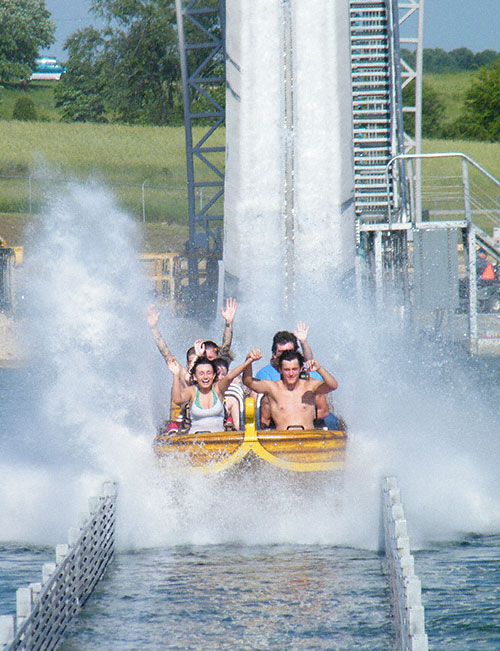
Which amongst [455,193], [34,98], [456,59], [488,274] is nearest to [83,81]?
[34,98]

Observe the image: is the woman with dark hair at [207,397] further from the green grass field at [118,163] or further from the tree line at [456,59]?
the tree line at [456,59]

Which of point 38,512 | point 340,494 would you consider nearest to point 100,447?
point 38,512

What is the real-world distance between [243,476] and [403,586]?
2.81m

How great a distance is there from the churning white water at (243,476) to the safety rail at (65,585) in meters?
0.59

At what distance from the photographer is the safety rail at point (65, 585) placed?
5168 mm

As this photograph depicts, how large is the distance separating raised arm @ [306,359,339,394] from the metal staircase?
9.96 m

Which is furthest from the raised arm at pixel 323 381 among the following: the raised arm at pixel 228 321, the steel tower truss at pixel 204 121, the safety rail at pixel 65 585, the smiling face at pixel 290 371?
the steel tower truss at pixel 204 121

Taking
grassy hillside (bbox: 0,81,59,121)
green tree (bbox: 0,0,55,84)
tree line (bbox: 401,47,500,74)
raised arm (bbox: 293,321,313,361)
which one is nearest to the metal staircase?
raised arm (bbox: 293,321,313,361)

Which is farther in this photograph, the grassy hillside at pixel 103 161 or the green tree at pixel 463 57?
the green tree at pixel 463 57

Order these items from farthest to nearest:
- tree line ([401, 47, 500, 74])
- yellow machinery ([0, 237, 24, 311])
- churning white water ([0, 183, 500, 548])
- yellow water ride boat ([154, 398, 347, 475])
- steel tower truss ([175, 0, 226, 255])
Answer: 1. tree line ([401, 47, 500, 74])
2. yellow machinery ([0, 237, 24, 311])
3. steel tower truss ([175, 0, 226, 255])
4. churning white water ([0, 183, 500, 548])
5. yellow water ride boat ([154, 398, 347, 475])

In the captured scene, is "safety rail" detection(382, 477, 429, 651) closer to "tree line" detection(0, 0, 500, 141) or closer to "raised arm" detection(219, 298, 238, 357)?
"raised arm" detection(219, 298, 238, 357)

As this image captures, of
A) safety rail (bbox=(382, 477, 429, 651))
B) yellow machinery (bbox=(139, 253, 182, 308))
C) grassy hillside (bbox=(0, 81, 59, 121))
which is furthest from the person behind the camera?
grassy hillside (bbox=(0, 81, 59, 121))

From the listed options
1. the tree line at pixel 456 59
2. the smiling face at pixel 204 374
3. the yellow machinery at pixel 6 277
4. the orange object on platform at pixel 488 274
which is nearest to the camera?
the smiling face at pixel 204 374

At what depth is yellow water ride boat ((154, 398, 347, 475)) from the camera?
8102 millimetres
